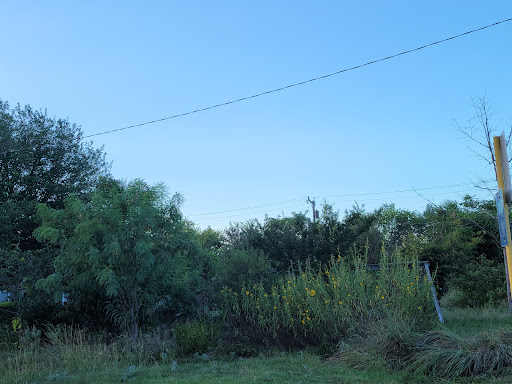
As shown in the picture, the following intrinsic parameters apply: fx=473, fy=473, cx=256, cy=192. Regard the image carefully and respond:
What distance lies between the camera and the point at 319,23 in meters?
11.9

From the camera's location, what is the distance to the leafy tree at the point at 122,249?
970 centimetres

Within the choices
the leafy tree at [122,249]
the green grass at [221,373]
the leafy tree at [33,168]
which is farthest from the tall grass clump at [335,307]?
the leafy tree at [33,168]

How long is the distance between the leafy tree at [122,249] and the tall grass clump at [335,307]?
2.04m

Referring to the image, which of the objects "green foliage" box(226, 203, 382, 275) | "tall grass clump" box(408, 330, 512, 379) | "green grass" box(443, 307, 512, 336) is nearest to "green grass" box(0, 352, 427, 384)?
"tall grass clump" box(408, 330, 512, 379)

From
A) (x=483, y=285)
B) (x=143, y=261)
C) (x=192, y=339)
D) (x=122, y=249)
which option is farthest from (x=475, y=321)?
(x=122, y=249)

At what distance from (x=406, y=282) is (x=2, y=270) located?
9.04 metres

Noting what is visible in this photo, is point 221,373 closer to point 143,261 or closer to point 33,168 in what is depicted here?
point 143,261

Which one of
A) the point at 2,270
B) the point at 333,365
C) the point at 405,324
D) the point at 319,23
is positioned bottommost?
the point at 333,365

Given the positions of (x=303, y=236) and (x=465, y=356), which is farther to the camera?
(x=303, y=236)

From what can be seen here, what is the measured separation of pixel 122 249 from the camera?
9.79 metres

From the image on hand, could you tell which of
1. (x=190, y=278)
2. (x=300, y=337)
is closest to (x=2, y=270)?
(x=190, y=278)

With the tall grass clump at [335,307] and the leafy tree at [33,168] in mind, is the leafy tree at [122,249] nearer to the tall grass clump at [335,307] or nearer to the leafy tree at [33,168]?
the tall grass clump at [335,307]

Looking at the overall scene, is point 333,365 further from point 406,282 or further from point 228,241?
point 228,241

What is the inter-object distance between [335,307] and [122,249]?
446 cm
